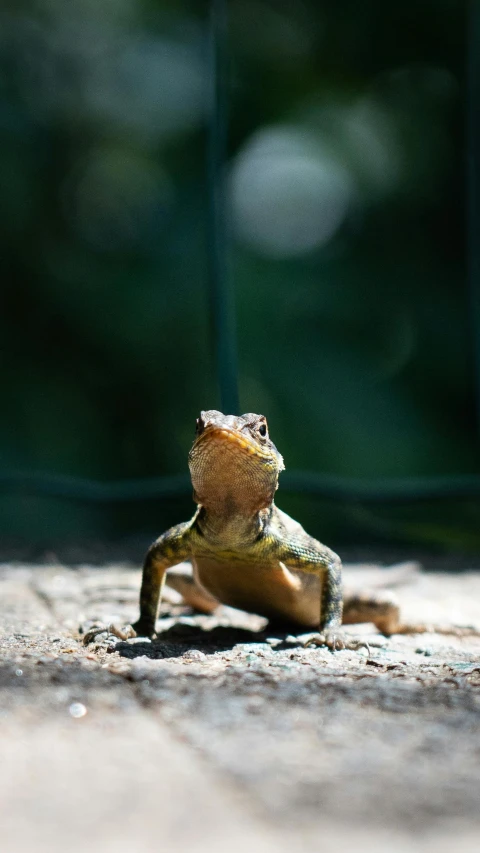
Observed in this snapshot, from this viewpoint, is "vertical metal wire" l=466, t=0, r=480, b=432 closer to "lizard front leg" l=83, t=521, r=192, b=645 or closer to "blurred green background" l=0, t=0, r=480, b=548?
"blurred green background" l=0, t=0, r=480, b=548

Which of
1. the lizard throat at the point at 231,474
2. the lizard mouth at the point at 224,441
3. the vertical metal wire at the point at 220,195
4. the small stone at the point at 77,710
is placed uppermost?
the vertical metal wire at the point at 220,195

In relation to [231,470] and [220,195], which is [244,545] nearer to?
[231,470]

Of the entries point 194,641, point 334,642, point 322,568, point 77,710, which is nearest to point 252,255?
point 322,568

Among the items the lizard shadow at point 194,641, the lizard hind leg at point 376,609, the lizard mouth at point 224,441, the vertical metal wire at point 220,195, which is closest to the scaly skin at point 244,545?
the lizard mouth at point 224,441

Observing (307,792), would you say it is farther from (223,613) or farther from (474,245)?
(474,245)

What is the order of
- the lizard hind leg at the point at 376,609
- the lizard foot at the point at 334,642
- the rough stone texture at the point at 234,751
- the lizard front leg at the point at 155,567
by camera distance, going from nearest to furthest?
the rough stone texture at the point at 234,751
the lizard foot at the point at 334,642
the lizard front leg at the point at 155,567
the lizard hind leg at the point at 376,609

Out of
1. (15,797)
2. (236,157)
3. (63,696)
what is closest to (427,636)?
(63,696)

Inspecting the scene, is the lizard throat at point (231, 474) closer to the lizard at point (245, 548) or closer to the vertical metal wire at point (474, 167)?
the lizard at point (245, 548)
